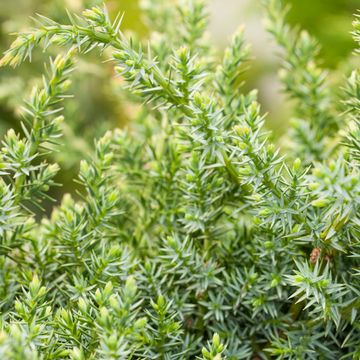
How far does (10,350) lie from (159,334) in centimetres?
18

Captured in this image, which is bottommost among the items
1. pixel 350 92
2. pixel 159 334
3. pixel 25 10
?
pixel 159 334

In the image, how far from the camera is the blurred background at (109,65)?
1.19 metres

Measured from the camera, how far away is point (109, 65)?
1461mm

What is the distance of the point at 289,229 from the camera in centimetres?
63

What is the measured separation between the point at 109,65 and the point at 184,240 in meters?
0.87

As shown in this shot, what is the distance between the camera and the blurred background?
3.89 ft

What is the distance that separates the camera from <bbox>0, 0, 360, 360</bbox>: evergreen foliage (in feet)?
1.91

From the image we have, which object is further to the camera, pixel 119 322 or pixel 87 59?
pixel 87 59

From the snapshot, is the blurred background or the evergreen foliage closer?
the evergreen foliage

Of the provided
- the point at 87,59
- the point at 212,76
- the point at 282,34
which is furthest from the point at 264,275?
the point at 87,59

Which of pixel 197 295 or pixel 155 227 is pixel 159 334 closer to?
pixel 197 295

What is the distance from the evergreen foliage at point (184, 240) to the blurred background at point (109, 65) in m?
0.38

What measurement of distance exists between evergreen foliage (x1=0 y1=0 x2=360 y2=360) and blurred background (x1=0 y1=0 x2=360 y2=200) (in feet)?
1.25

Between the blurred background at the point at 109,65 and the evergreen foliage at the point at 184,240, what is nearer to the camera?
the evergreen foliage at the point at 184,240
